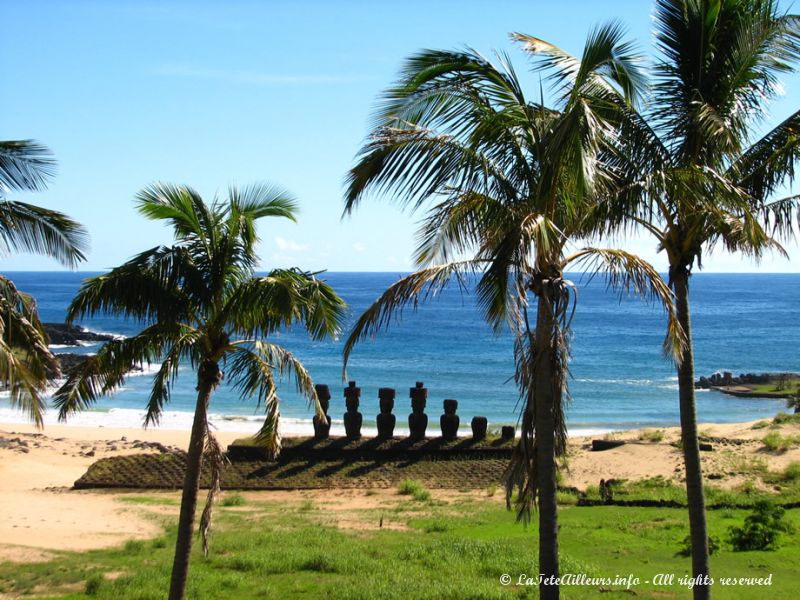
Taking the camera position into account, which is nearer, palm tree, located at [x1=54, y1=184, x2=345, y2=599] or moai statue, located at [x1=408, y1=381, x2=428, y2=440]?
palm tree, located at [x1=54, y1=184, x2=345, y2=599]

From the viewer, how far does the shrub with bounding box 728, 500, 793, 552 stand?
42.8 ft

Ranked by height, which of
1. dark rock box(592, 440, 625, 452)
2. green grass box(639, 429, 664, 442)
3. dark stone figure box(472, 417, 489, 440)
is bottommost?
dark rock box(592, 440, 625, 452)

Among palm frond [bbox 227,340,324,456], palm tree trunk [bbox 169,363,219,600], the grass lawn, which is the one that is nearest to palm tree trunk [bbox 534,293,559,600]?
the grass lawn

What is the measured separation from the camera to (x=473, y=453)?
22.1 metres

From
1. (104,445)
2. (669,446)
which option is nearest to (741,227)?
(669,446)

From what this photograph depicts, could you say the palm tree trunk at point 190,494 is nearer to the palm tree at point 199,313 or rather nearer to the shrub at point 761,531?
the palm tree at point 199,313

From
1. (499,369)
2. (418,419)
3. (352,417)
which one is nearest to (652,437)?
(418,419)

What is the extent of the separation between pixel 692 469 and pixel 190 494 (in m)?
5.79

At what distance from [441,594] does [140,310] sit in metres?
5.37

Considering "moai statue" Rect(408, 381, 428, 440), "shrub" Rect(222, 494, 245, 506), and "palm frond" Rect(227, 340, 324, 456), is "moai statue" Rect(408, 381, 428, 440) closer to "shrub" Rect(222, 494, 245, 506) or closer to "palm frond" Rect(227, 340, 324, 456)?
"shrub" Rect(222, 494, 245, 506)

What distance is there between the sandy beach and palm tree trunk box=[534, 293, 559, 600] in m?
5.50

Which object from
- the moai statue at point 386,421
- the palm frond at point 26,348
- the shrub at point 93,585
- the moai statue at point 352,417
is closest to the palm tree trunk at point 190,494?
the palm frond at point 26,348

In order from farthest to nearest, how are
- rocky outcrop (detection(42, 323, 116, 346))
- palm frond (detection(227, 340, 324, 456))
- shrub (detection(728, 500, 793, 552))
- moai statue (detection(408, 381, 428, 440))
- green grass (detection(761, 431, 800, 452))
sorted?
1. rocky outcrop (detection(42, 323, 116, 346))
2. green grass (detection(761, 431, 800, 452))
3. moai statue (detection(408, 381, 428, 440))
4. shrub (detection(728, 500, 793, 552))
5. palm frond (detection(227, 340, 324, 456))

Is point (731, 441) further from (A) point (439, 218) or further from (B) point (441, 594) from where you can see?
(A) point (439, 218)
